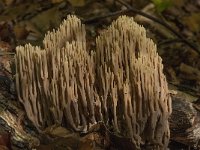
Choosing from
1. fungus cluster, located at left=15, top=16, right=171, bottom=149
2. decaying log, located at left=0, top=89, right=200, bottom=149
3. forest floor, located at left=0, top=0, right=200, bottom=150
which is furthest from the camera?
forest floor, located at left=0, top=0, right=200, bottom=150

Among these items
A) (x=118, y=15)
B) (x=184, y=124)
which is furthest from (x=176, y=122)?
(x=118, y=15)

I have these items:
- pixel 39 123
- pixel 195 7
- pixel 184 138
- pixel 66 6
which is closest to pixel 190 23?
pixel 195 7

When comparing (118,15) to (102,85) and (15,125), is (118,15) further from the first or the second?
(15,125)

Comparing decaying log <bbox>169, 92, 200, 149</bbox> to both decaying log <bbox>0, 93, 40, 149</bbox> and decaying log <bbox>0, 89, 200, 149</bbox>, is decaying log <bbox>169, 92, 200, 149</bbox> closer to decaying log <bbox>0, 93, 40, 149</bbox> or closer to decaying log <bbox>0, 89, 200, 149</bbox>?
decaying log <bbox>0, 89, 200, 149</bbox>

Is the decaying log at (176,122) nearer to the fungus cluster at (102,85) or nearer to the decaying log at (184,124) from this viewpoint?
the decaying log at (184,124)

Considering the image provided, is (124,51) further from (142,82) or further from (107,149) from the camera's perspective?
(107,149)

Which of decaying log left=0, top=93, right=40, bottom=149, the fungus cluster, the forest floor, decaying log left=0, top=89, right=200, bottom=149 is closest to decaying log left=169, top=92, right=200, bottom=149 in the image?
decaying log left=0, top=89, right=200, bottom=149

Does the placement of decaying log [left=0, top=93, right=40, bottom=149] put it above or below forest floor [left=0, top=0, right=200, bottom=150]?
below

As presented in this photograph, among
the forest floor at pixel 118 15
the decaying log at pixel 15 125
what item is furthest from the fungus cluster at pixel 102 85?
the forest floor at pixel 118 15
